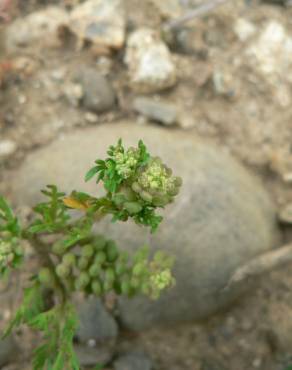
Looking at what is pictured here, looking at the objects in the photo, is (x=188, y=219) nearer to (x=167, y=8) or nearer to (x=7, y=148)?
(x=7, y=148)

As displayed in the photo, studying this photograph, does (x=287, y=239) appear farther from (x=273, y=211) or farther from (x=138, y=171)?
(x=138, y=171)

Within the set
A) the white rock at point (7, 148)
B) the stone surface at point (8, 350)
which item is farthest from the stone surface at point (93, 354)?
the white rock at point (7, 148)

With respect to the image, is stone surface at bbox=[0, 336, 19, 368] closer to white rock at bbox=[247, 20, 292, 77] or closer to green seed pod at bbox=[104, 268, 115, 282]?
green seed pod at bbox=[104, 268, 115, 282]

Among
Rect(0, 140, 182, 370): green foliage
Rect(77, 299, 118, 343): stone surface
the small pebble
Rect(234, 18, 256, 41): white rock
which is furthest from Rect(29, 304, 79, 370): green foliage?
Rect(234, 18, 256, 41): white rock

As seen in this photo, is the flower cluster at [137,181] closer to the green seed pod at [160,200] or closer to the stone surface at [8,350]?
the green seed pod at [160,200]

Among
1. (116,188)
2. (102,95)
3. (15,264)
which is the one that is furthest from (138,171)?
(102,95)

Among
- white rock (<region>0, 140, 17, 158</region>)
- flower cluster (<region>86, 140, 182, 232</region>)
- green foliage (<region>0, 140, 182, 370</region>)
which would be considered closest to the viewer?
flower cluster (<region>86, 140, 182, 232</region>)
